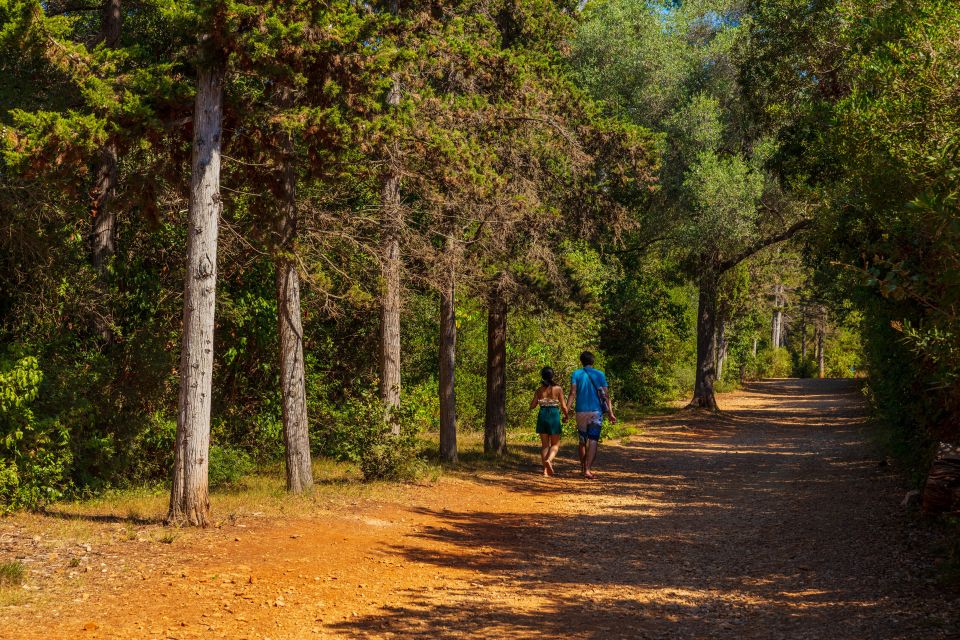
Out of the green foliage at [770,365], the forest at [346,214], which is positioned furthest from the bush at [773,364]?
the forest at [346,214]

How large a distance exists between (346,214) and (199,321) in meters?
3.91

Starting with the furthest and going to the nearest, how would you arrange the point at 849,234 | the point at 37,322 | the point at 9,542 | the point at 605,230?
the point at 605,230, the point at 849,234, the point at 37,322, the point at 9,542

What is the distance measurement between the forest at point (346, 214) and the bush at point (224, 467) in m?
0.05

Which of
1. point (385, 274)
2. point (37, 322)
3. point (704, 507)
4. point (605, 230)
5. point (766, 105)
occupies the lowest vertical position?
point (704, 507)

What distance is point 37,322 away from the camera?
1201cm

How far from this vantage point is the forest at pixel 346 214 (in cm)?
945

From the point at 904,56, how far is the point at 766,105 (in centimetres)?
1179

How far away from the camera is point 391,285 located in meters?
13.2

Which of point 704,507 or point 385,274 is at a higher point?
point 385,274

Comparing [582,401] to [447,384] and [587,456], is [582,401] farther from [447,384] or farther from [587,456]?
[447,384]

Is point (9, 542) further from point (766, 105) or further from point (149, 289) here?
point (766, 105)

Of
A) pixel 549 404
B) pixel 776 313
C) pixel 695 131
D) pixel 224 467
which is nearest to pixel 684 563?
pixel 549 404

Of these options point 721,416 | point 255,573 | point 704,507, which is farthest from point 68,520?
point 721,416

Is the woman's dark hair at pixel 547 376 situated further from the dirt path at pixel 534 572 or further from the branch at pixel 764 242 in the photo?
the branch at pixel 764 242
